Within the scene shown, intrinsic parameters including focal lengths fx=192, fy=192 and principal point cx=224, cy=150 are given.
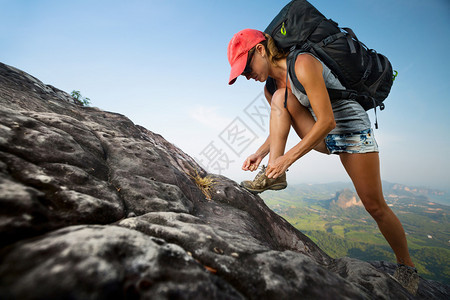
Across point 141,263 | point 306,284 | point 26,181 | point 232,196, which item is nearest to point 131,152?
point 26,181

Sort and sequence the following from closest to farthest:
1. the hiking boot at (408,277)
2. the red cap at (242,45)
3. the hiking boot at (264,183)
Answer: the hiking boot at (408,277)
the red cap at (242,45)
the hiking boot at (264,183)

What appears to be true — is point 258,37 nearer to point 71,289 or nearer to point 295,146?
point 295,146

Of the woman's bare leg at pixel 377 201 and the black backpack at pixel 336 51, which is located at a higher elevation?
the black backpack at pixel 336 51

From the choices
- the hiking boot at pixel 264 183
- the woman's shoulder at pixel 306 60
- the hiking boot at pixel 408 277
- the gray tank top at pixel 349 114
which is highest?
the woman's shoulder at pixel 306 60

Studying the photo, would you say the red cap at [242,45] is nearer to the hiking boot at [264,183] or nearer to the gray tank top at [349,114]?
the gray tank top at [349,114]

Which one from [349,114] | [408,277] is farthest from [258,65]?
[408,277]

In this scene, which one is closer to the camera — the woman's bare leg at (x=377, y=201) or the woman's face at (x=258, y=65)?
the woman's bare leg at (x=377, y=201)

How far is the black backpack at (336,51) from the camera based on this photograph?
3.46m

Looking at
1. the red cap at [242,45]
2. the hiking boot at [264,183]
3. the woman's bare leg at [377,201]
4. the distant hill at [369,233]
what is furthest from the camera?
the distant hill at [369,233]

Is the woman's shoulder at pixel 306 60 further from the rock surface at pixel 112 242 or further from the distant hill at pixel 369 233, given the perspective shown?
the distant hill at pixel 369 233

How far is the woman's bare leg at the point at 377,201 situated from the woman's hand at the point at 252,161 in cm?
217

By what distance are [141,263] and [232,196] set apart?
3.74 metres

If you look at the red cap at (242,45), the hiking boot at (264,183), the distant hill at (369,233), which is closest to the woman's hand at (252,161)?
the hiking boot at (264,183)

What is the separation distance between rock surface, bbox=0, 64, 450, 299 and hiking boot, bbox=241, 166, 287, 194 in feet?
5.58
